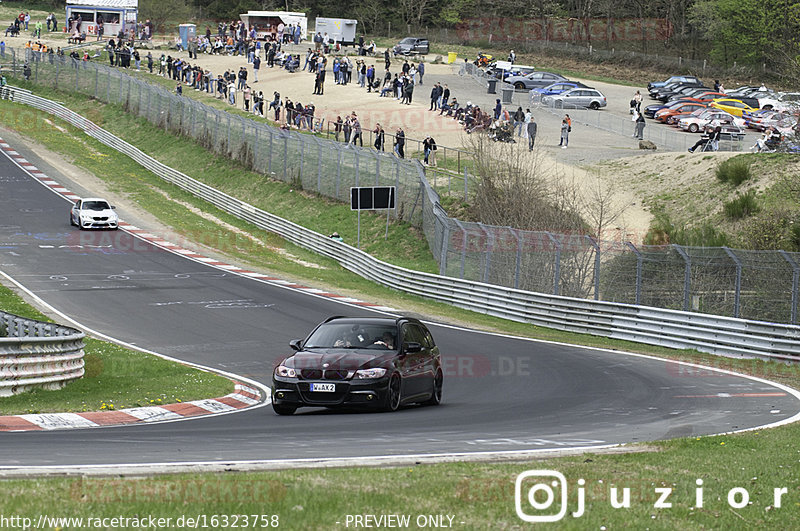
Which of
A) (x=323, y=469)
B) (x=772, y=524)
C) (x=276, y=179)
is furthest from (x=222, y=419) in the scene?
(x=276, y=179)

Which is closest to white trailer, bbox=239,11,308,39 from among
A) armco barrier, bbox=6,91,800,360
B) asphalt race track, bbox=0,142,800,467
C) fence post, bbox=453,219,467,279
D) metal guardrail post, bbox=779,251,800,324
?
armco barrier, bbox=6,91,800,360

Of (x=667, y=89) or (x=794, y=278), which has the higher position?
(x=667, y=89)

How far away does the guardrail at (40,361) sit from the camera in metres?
14.8

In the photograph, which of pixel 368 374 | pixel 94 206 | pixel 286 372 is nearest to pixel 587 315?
pixel 368 374

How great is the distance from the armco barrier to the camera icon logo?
15.3m

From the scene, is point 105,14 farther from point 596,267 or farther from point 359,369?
point 359,369

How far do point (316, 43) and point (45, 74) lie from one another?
22299 mm

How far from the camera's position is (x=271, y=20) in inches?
3971

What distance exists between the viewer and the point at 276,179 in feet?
165

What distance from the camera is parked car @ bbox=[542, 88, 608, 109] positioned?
2709 inches

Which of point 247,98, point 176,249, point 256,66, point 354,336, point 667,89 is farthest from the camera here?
point 667,89

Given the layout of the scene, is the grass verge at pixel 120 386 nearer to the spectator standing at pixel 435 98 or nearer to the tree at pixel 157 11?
the spectator standing at pixel 435 98

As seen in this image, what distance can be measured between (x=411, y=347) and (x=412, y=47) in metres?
80.4

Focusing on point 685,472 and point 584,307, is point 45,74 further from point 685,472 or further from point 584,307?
point 685,472
